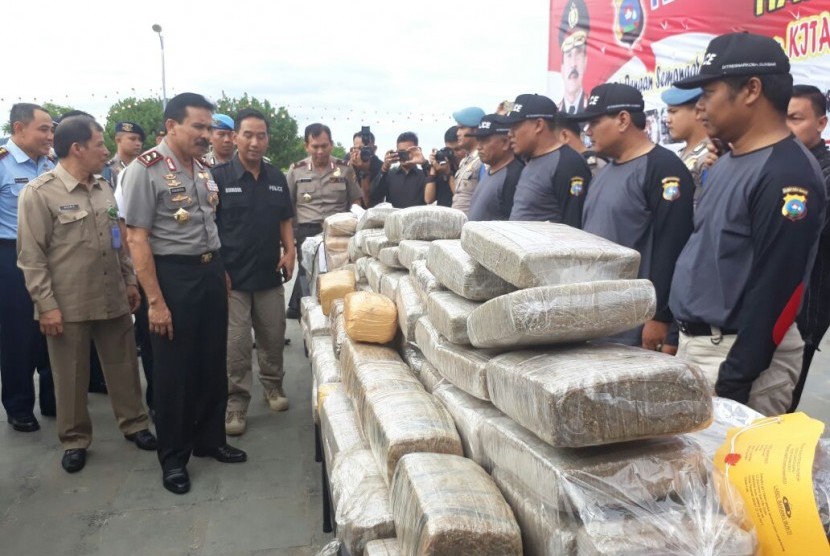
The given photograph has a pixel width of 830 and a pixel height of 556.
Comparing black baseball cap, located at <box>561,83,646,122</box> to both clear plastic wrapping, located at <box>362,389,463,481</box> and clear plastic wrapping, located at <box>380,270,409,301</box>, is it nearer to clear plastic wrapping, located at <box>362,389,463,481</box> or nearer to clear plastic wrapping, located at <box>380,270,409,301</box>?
clear plastic wrapping, located at <box>380,270,409,301</box>

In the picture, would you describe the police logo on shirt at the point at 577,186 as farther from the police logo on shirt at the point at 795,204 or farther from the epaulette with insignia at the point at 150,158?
the epaulette with insignia at the point at 150,158

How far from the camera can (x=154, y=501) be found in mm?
3271

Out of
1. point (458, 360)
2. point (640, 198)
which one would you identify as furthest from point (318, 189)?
point (458, 360)

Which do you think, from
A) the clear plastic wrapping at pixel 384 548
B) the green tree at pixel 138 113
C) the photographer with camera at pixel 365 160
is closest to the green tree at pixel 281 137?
the green tree at pixel 138 113

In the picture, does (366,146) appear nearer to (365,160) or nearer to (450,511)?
(365,160)

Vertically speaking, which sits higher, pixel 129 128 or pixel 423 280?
pixel 129 128

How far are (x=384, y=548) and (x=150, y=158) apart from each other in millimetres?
2463

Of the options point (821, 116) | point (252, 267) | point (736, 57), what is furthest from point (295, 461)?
point (821, 116)

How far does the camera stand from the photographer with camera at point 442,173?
664cm

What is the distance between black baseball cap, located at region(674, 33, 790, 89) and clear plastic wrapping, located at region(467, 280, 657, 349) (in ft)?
2.64

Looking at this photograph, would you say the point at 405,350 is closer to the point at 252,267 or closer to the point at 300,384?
the point at 252,267

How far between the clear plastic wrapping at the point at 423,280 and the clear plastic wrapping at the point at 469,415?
457 millimetres

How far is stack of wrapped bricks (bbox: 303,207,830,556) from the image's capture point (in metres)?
1.32

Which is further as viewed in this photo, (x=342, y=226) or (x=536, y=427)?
(x=342, y=226)
